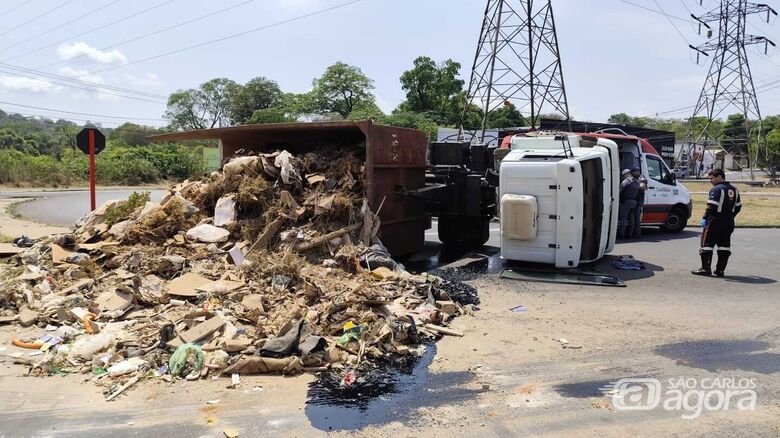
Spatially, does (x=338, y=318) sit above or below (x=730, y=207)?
below

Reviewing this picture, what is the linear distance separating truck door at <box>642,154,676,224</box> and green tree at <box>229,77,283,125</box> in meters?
61.1

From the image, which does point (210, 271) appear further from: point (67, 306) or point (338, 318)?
point (338, 318)

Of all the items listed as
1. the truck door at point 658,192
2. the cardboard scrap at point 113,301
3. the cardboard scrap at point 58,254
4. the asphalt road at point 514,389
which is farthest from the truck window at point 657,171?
the cardboard scrap at point 58,254

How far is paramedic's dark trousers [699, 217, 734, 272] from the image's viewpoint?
8.64 metres

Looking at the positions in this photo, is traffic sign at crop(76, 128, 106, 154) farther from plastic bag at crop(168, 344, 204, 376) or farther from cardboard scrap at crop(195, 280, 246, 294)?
plastic bag at crop(168, 344, 204, 376)

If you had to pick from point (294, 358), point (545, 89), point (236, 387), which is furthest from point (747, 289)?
point (545, 89)

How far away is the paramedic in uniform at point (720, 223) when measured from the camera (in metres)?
8.63

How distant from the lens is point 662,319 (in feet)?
21.0

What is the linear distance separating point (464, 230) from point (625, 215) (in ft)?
13.0

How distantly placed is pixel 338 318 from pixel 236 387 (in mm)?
1410

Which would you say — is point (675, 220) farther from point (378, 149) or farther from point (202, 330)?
point (202, 330)

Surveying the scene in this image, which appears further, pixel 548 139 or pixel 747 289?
pixel 548 139

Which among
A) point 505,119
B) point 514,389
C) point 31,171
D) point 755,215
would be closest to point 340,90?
point 505,119

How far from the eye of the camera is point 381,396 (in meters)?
4.32
